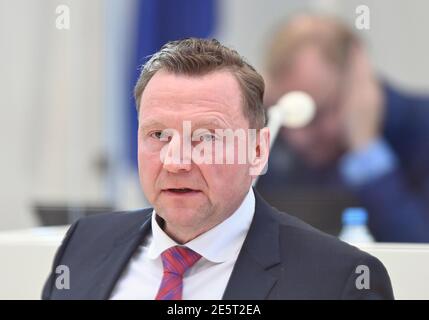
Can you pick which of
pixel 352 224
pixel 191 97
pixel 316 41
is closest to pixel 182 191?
pixel 191 97

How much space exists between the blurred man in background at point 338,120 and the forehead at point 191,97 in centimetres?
370

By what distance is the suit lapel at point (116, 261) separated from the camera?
1.48 m

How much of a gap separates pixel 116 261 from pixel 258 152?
0.35m

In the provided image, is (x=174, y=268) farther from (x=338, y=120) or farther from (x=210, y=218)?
(x=338, y=120)

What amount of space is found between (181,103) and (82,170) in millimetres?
4634

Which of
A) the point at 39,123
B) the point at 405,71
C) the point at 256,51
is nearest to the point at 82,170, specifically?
the point at 39,123

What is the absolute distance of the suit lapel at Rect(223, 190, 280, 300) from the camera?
1.36 metres

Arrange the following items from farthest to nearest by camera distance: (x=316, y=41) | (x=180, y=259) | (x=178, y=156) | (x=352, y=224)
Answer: (x=316, y=41)
(x=352, y=224)
(x=180, y=259)
(x=178, y=156)

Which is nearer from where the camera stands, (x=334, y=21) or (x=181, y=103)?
(x=181, y=103)

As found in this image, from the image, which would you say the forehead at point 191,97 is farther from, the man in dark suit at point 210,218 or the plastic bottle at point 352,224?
the plastic bottle at point 352,224

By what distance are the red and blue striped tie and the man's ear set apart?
194 mm

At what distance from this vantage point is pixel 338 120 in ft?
17.9

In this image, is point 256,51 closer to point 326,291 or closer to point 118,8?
point 118,8

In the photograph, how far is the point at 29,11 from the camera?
5.95 metres
